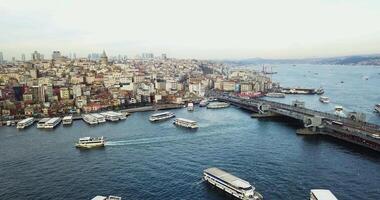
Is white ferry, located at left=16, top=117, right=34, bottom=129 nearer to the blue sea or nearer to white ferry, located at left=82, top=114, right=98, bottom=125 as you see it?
the blue sea

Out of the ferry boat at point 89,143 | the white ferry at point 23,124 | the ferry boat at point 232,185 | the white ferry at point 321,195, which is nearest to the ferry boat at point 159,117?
the ferry boat at point 89,143

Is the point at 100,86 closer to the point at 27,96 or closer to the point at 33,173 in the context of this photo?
the point at 27,96

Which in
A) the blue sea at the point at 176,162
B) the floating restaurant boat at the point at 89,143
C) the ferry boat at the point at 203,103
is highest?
the ferry boat at the point at 203,103

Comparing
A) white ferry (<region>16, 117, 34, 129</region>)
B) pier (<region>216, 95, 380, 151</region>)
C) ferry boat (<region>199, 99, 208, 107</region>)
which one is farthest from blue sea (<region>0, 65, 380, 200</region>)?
ferry boat (<region>199, 99, 208, 107</region>)

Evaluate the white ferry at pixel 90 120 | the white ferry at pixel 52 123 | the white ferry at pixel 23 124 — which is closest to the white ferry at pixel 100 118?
the white ferry at pixel 90 120

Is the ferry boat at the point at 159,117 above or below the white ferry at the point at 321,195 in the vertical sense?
above

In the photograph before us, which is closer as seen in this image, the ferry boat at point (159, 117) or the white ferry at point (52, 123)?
the white ferry at point (52, 123)

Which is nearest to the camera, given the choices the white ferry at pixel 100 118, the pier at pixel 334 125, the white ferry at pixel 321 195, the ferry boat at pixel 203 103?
the white ferry at pixel 321 195

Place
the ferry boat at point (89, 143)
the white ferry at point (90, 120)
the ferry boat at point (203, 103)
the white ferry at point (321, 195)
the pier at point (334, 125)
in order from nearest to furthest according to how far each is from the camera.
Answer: the white ferry at point (321, 195)
the pier at point (334, 125)
the ferry boat at point (89, 143)
the white ferry at point (90, 120)
the ferry boat at point (203, 103)

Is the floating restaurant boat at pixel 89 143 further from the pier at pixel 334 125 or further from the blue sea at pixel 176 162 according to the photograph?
the pier at pixel 334 125
